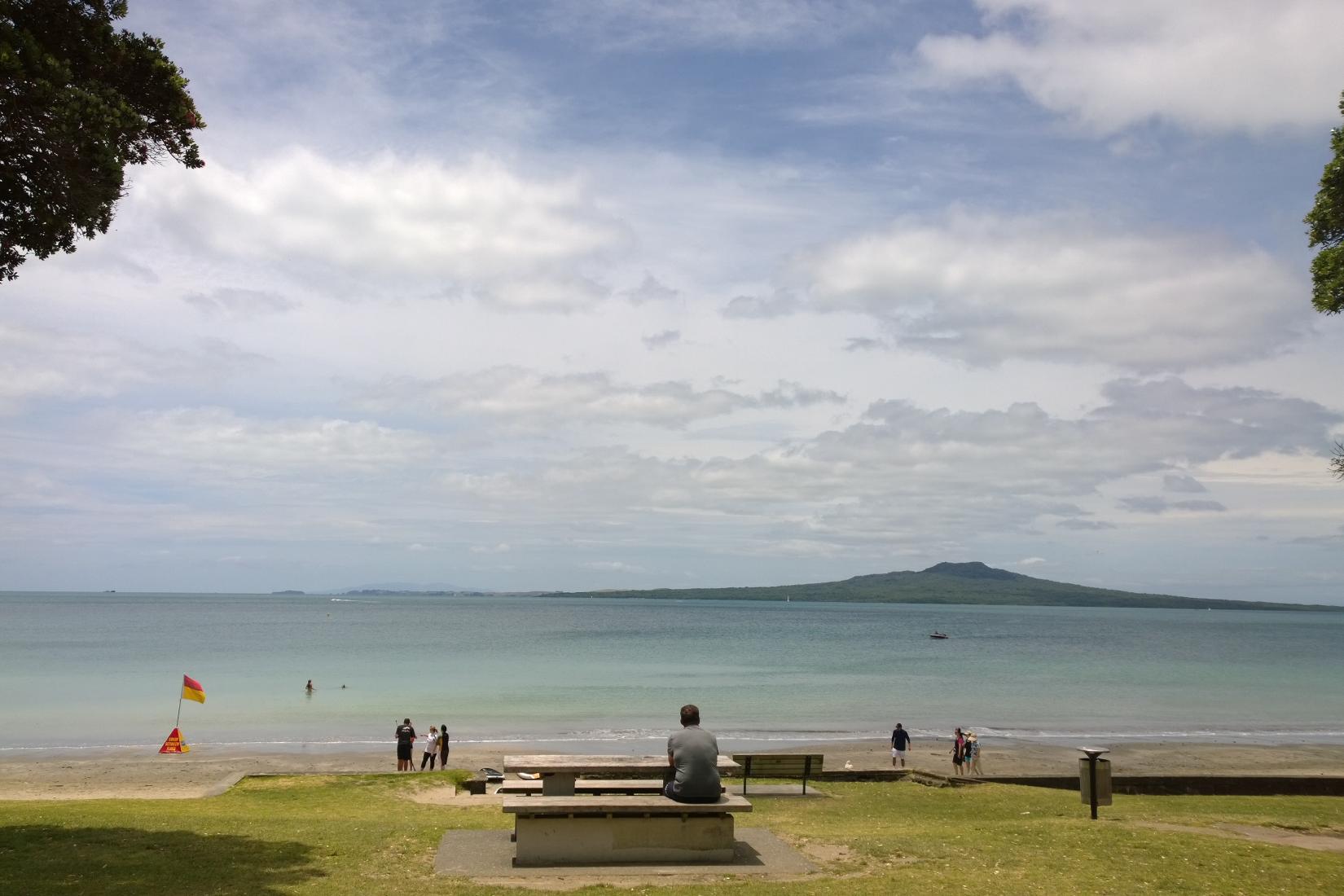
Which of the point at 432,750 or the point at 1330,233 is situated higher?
the point at 1330,233

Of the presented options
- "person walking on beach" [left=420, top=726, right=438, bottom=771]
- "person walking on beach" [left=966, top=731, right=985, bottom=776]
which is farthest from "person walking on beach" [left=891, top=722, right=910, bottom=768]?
"person walking on beach" [left=420, top=726, right=438, bottom=771]

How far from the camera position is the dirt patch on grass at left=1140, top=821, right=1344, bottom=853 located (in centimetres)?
1155

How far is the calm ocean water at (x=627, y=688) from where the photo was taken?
3612cm

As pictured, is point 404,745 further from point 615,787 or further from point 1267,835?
point 1267,835

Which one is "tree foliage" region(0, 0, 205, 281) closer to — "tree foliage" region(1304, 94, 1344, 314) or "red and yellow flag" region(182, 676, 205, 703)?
"tree foliage" region(1304, 94, 1344, 314)

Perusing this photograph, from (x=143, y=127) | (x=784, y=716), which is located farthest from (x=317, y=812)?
(x=784, y=716)

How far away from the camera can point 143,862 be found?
9211 millimetres

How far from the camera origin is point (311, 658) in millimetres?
70062

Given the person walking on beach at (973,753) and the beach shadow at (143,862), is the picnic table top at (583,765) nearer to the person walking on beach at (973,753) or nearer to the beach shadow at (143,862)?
the beach shadow at (143,862)

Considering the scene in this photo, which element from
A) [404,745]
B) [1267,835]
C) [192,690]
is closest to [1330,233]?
[1267,835]

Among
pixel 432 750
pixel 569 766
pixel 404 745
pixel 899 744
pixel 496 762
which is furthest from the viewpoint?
pixel 496 762

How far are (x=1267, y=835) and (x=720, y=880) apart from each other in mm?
7699

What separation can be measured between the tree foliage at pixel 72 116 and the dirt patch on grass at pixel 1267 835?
43.8 ft

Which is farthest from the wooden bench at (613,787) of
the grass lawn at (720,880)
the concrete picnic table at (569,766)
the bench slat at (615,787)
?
the grass lawn at (720,880)
